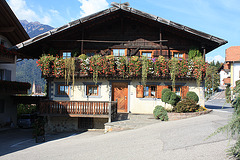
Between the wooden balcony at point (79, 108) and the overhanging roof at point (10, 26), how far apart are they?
913cm

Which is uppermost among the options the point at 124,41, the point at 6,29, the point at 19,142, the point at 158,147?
the point at 6,29

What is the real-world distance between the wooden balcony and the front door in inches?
78.6

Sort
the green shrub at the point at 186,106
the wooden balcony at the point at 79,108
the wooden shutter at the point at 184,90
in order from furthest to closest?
the wooden shutter at the point at 184,90 < the wooden balcony at the point at 79,108 < the green shrub at the point at 186,106

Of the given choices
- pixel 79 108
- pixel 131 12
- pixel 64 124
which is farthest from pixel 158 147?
pixel 131 12

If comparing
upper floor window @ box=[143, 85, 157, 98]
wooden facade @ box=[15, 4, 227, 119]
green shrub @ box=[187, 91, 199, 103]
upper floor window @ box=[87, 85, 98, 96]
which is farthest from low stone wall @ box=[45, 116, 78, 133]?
green shrub @ box=[187, 91, 199, 103]

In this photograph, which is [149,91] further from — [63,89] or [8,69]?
[8,69]

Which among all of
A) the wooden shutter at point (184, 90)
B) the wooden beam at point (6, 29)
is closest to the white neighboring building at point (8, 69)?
the wooden beam at point (6, 29)

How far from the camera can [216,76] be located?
227 ft

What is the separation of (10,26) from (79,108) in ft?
37.7

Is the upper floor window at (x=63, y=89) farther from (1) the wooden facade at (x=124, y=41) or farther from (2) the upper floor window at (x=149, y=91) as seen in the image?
(2) the upper floor window at (x=149, y=91)

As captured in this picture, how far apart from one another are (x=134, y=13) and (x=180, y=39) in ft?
13.7

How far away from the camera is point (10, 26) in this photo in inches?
826

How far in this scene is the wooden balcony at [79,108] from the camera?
14688mm

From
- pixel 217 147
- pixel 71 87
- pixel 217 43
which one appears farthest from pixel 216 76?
pixel 217 147
